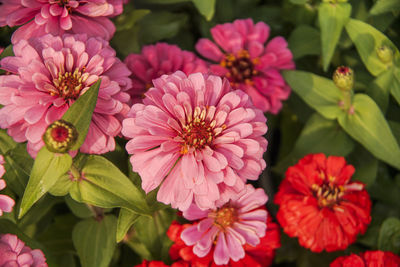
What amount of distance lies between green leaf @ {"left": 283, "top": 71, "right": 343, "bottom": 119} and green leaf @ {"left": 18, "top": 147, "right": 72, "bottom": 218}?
20.6 inches

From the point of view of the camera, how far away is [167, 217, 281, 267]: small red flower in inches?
33.5

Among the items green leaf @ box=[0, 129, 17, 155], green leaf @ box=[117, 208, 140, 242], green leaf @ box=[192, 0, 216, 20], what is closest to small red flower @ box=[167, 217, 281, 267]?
green leaf @ box=[117, 208, 140, 242]

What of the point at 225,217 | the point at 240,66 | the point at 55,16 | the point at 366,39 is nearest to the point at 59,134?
the point at 55,16

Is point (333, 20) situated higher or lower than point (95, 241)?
higher

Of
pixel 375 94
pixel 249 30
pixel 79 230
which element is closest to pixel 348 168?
pixel 375 94

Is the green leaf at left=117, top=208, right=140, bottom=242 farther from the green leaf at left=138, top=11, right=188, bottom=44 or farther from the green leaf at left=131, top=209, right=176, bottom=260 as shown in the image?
the green leaf at left=138, top=11, right=188, bottom=44

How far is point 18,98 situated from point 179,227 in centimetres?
38

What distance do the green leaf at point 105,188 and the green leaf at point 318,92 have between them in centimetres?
43

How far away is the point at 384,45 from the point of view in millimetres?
917

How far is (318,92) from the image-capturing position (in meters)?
1.01

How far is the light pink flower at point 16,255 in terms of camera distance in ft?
2.32

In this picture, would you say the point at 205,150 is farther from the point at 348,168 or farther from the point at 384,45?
the point at 384,45

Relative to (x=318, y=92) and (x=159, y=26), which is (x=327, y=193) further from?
(x=159, y=26)

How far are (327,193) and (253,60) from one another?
0.35 m
